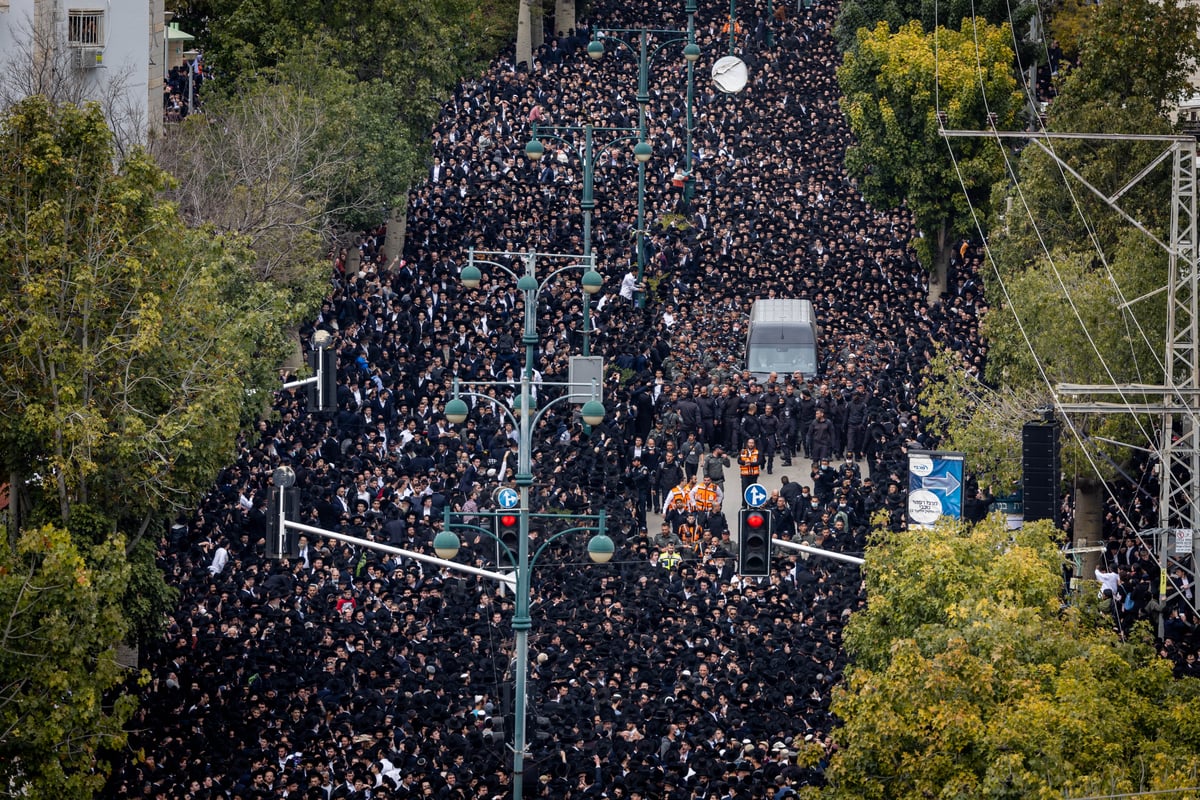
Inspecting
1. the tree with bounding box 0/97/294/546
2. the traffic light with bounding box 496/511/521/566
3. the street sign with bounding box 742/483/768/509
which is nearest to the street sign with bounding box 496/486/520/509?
the street sign with bounding box 742/483/768/509

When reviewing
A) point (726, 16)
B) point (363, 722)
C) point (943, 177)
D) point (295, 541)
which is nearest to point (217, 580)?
point (295, 541)

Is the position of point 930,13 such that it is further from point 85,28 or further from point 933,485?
point 933,485

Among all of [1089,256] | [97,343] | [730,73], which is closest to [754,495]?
[1089,256]

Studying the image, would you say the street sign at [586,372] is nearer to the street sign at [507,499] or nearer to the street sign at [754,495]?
the street sign at [507,499]

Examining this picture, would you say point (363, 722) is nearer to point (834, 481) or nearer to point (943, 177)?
point (834, 481)

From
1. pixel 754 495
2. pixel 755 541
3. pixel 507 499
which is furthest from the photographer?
pixel 507 499

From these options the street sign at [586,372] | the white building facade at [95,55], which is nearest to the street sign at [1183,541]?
the street sign at [586,372]
